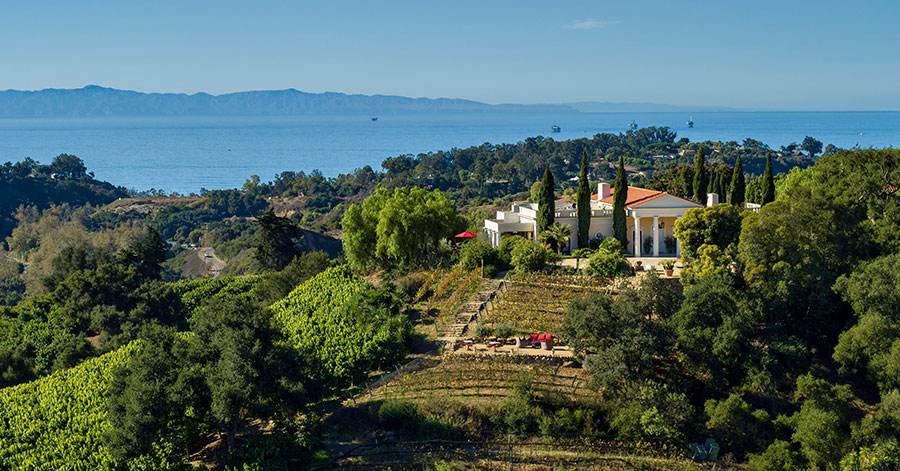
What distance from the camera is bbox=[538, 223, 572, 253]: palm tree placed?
31.3 m

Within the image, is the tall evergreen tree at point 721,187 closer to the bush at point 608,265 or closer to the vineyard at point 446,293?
the bush at point 608,265

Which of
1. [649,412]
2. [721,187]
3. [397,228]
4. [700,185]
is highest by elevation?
[700,185]

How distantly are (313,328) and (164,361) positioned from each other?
7678 mm

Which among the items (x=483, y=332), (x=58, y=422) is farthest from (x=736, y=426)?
(x=58, y=422)

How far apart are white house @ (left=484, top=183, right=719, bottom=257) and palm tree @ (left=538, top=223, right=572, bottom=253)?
0.70 m

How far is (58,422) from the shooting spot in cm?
1828

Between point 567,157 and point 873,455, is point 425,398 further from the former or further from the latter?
point 567,157

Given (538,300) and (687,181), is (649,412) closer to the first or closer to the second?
(538,300)

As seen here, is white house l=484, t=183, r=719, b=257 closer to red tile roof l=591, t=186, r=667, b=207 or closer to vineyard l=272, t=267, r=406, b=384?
red tile roof l=591, t=186, r=667, b=207

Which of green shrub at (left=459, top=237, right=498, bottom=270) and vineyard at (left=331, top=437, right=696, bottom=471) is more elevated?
green shrub at (left=459, top=237, right=498, bottom=270)

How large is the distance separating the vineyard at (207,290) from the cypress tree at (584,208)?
16.6 metres

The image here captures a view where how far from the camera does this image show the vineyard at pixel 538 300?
23766 mm

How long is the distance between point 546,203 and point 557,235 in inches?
60.1

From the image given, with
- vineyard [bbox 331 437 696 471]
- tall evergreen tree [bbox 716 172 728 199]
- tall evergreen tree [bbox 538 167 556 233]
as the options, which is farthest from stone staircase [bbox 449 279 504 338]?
tall evergreen tree [bbox 716 172 728 199]
